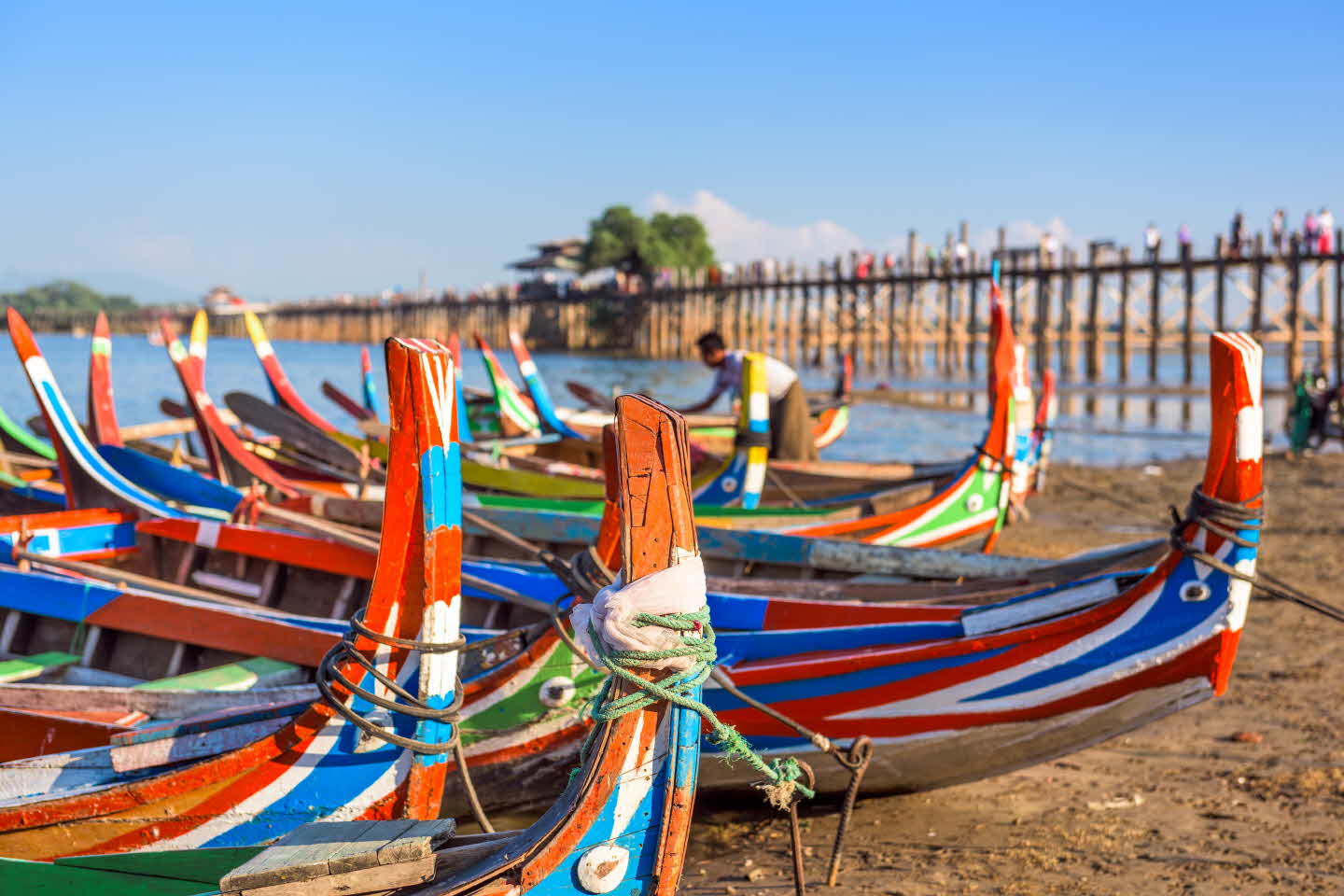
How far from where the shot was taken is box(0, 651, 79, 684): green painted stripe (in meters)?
4.89

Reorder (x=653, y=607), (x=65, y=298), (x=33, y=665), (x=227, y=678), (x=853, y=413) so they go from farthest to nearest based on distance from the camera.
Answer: (x=65, y=298) → (x=853, y=413) → (x=33, y=665) → (x=227, y=678) → (x=653, y=607)

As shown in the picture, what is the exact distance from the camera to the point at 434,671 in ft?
10.5

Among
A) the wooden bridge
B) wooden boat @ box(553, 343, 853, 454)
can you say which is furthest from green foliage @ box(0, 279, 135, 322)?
wooden boat @ box(553, 343, 853, 454)

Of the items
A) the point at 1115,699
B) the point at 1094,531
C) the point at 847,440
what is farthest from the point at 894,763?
the point at 847,440

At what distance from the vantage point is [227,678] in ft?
15.1

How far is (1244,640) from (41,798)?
6862 mm

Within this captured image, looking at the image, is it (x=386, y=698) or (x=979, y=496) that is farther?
(x=979, y=496)

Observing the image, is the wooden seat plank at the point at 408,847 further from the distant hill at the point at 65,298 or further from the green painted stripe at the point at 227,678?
the distant hill at the point at 65,298

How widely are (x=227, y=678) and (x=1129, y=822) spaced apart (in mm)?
3575

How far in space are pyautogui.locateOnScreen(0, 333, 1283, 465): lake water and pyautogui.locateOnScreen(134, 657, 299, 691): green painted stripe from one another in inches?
570

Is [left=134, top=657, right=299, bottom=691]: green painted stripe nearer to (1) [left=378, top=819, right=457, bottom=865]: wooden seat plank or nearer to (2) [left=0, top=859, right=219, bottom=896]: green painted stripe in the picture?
(2) [left=0, top=859, right=219, bottom=896]: green painted stripe

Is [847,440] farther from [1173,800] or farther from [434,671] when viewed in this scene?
[434,671]

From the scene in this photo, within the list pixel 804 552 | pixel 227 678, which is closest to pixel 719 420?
pixel 804 552

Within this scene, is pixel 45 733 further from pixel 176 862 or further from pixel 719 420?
pixel 719 420
